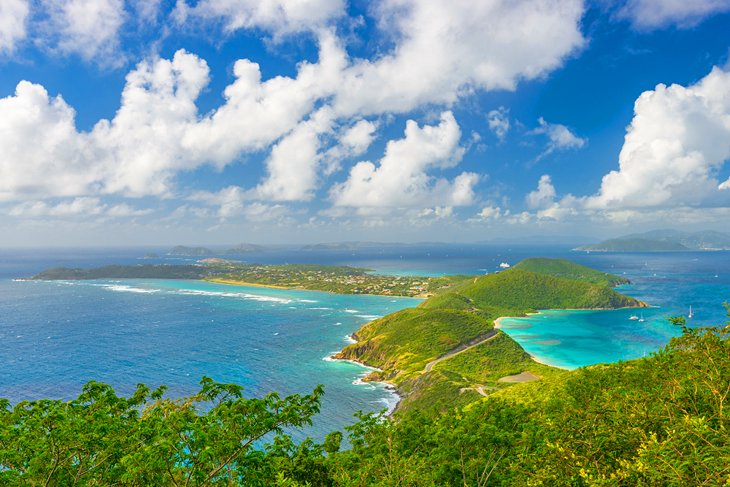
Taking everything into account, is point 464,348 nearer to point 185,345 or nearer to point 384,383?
point 384,383

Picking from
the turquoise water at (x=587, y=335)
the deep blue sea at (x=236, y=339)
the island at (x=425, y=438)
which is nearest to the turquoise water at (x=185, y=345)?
the deep blue sea at (x=236, y=339)

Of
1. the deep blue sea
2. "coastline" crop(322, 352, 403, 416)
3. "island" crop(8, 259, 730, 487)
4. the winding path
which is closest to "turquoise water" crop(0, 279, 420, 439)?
the deep blue sea

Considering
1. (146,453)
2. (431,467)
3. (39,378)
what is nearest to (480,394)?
(431,467)

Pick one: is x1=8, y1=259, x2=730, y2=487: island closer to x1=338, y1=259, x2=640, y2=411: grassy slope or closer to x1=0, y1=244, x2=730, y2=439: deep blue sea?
x1=338, y1=259, x2=640, y2=411: grassy slope

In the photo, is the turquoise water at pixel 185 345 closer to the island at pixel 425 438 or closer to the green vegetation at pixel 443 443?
the island at pixel 425 438

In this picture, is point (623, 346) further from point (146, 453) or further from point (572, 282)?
point (146, 453)

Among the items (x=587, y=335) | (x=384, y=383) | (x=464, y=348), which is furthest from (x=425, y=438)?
(x=587, y=335)
